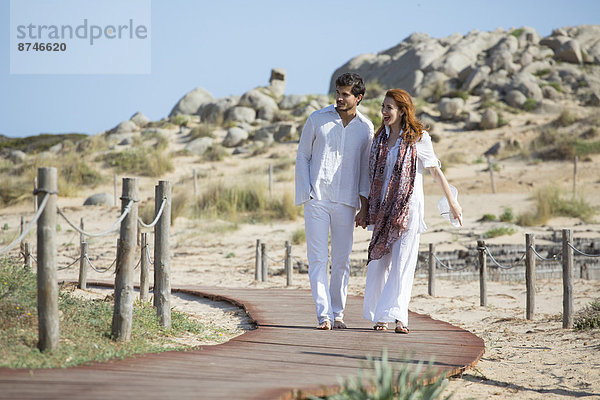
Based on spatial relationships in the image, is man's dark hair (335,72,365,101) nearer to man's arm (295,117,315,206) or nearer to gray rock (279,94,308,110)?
man's arm (295,117,315,206)

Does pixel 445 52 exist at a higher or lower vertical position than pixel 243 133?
higher

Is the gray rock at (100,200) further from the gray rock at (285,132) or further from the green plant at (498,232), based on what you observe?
the gray rock at (285,132)

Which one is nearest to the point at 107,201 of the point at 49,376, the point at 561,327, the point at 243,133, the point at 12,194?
the point at 12,194

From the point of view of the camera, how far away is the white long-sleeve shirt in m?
5.54

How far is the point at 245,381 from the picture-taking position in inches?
149

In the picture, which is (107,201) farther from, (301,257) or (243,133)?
(243,133)

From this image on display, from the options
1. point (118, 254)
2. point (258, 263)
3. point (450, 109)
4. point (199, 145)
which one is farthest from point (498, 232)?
point (450, 109)

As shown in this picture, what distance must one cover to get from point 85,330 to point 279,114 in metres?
33.2

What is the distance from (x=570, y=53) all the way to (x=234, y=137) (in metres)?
23.7

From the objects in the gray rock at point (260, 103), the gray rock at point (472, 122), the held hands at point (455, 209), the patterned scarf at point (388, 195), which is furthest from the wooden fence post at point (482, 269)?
the gray rock at point (260, 103)

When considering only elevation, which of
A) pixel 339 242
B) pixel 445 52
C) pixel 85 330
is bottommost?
pixel 85 330

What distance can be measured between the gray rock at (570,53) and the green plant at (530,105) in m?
8.70

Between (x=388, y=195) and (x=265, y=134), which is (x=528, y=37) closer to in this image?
(x=265, y=134)

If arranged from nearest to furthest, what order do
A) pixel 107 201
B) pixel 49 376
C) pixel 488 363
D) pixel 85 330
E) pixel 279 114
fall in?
pixel 49 376 → pixel 85 330 → pixel 488 363 → pixel 107 201 → pixel 279 114
